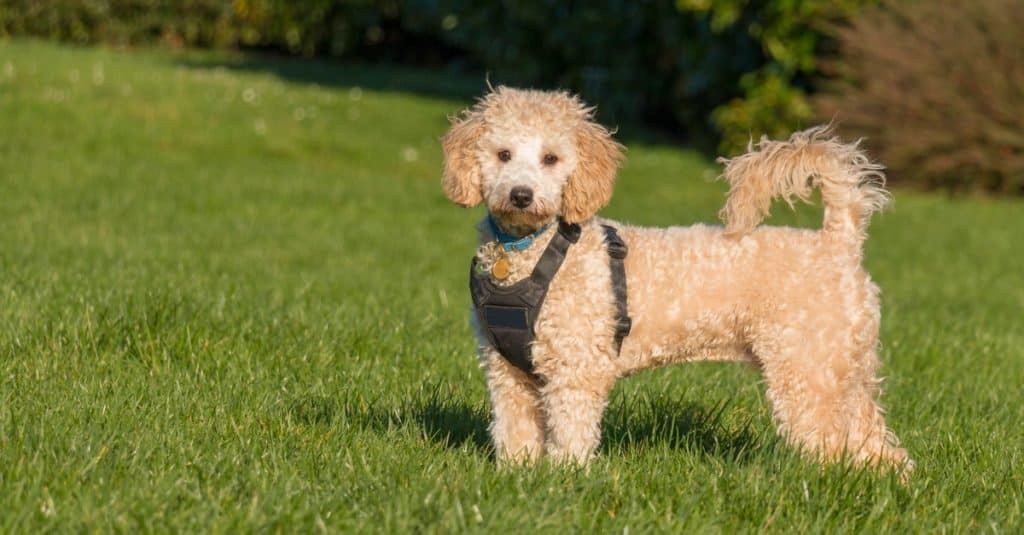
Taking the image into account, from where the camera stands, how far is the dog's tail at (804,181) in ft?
18.5

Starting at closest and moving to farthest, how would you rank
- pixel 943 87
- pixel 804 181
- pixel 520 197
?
pixel 520 197 < pixel 804 181 < pixel 943 87

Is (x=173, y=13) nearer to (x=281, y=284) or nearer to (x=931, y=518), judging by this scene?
(x=281, y=284)

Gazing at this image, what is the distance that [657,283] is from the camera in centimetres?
563

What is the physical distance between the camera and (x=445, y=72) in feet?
116

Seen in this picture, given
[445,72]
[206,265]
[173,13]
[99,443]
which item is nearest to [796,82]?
[206,265]

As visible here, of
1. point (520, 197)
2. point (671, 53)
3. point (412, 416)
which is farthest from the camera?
point (671, 53)

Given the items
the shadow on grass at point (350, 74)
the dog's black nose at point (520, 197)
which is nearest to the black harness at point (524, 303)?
the dog's black nose at point (520, 197)

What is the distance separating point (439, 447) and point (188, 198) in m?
9.78

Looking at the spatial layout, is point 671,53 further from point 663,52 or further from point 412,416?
point 412,416

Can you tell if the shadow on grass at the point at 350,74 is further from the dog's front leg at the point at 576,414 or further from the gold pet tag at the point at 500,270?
the dog's front leg at the point at 576,414

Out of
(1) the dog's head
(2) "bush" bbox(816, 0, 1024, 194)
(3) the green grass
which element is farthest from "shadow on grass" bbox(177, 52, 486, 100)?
(1) the dog's head

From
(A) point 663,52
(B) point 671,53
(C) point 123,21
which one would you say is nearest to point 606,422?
(B) point 671,53

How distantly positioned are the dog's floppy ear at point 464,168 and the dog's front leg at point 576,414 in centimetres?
83

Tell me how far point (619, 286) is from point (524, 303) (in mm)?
389
